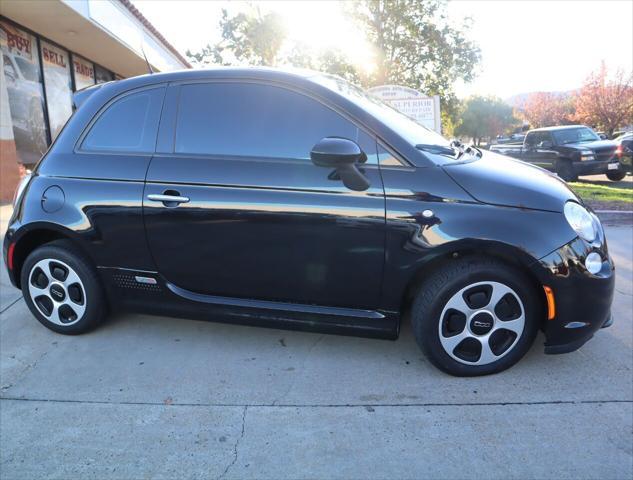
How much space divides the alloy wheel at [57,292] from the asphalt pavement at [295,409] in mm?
186

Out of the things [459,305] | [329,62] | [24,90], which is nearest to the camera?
[459,305]

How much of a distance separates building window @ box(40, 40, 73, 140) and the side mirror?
1053 cm

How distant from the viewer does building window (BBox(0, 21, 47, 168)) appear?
9875 mm

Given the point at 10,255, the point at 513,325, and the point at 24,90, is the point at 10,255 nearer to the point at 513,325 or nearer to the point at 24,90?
the point at 513,325

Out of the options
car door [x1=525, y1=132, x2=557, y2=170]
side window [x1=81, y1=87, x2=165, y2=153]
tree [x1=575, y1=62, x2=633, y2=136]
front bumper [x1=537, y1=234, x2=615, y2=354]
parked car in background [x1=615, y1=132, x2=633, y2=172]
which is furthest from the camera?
tree [x1=575, y1=62, x2=633, y2=136]

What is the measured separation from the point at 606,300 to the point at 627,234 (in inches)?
173

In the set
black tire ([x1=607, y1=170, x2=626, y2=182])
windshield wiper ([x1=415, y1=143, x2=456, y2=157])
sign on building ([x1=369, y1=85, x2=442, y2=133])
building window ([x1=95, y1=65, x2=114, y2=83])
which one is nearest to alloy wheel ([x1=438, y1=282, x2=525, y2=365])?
windshield wiper ([x1=415, y1=143, x2=456, y2=157])

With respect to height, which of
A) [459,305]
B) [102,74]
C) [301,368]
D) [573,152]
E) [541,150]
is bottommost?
[301,368]

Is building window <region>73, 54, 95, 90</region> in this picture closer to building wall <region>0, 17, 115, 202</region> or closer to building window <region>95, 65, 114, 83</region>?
building wall <region>0, 17, 115, 202</region>

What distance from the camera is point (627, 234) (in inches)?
251

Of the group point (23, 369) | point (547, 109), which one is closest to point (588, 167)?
point (23, 369)

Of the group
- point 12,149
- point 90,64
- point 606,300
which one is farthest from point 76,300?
point 90,64

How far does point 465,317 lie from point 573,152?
12.5 metres

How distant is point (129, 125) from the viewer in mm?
3264
